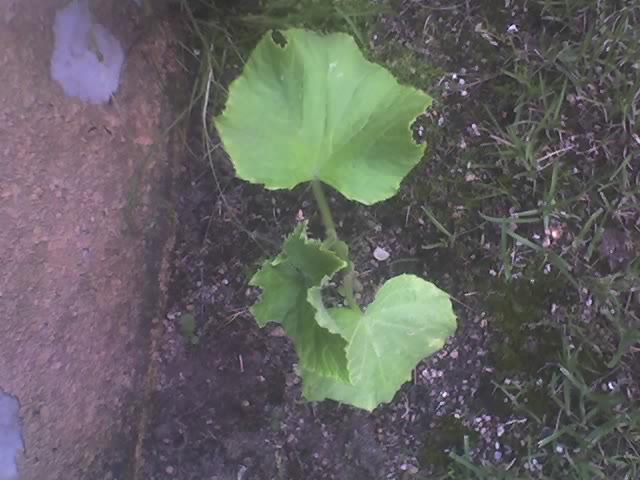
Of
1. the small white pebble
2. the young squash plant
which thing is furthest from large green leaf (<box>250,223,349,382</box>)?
the small white pebble

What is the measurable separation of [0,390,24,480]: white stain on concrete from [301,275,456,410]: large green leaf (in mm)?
373

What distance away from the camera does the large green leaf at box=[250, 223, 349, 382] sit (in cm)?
90

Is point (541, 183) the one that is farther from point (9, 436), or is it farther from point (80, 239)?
point (9, 436)

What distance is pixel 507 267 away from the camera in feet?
3.82

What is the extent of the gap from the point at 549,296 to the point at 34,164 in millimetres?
764

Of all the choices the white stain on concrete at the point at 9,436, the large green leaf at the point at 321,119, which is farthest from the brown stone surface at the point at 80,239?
the large green leaf at the point at 321,119

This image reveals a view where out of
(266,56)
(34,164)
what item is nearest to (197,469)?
(34,164)

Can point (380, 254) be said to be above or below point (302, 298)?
below

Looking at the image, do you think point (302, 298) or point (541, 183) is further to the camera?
point (541, 183)

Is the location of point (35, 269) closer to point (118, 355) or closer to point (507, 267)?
point (118, 355)

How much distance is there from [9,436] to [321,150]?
1.76 ft

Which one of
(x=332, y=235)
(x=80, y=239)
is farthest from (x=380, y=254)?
(x=80, y=239)

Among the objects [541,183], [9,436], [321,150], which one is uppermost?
A: [321,150]

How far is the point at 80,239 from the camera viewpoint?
3.39ft
